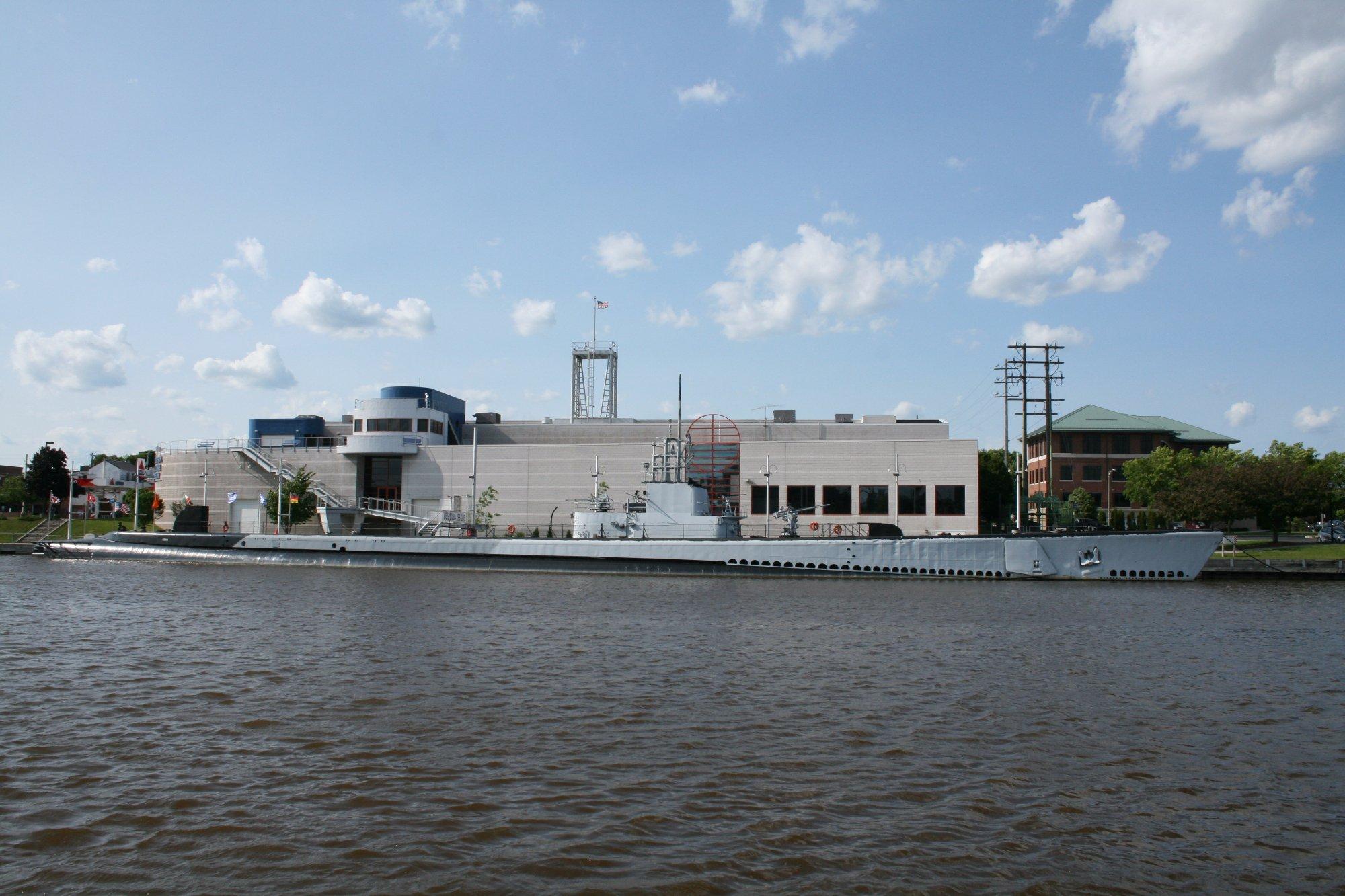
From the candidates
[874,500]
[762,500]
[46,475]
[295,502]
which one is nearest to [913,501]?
[874,500]

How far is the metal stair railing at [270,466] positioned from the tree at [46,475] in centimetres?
4185

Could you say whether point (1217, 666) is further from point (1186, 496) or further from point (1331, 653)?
point (1186, 496)

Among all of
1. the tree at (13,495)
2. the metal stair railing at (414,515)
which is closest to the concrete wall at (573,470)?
the metal stair railing at (414,515)

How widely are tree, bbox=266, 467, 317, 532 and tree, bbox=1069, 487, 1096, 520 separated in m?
63.6

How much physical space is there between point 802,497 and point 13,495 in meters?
96.9

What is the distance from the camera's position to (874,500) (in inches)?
2522

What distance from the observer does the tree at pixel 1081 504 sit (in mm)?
85250

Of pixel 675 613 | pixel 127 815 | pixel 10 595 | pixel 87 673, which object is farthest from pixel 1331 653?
pixel 10 595

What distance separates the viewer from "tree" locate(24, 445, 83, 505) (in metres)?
103

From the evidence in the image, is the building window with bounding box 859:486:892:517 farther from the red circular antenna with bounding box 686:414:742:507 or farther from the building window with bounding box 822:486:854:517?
the red circular antenna with bounding box 686:414:742:507


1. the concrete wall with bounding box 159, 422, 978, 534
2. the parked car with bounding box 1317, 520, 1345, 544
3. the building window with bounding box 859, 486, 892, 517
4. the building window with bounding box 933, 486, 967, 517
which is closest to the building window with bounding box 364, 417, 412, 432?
the concrete wall with bounding box 159, 422, 978, 534

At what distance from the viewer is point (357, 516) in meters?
72.6

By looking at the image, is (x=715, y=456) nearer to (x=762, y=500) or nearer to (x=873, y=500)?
(x=762, y=500)

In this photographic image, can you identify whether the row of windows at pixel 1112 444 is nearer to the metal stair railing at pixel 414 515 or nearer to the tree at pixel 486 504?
the tree at pixel 486 504
